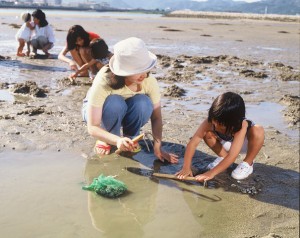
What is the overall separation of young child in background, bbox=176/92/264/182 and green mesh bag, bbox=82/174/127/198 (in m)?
0.51

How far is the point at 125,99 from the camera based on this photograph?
345cm

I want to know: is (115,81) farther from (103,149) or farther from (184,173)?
(184,173)

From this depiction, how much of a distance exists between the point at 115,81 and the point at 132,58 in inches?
12.9

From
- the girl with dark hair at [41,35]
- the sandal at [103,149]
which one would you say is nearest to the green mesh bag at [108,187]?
the sandal at [103,149]

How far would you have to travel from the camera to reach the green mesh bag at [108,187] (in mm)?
2695

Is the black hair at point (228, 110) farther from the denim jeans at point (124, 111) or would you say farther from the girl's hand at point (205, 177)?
the denim jeans at point (124, 111)

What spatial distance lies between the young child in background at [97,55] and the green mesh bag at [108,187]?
2.82 meters

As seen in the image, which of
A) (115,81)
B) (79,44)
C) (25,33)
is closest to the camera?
(115,81)

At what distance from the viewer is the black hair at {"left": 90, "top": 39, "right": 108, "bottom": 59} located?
5227 mm

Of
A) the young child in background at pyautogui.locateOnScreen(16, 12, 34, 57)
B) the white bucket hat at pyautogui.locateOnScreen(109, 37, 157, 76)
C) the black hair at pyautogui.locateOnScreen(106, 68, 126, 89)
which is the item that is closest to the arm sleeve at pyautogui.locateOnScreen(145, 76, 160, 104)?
the black hair at pyautogui.locateOnScreen(106, 68, 126, 89)

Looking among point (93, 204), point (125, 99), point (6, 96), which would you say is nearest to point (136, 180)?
point (93, 204)

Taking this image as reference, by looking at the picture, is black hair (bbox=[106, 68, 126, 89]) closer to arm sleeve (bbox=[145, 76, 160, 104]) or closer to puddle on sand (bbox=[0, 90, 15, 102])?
arm sleeve (bbox=[145, 76, 160, 104])

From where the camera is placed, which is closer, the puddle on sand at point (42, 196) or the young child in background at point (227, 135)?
the puddle on sand at point (42, 196)

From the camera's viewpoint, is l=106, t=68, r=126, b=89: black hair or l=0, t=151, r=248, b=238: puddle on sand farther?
l=106, t=68, r=126, b=89: black hair
